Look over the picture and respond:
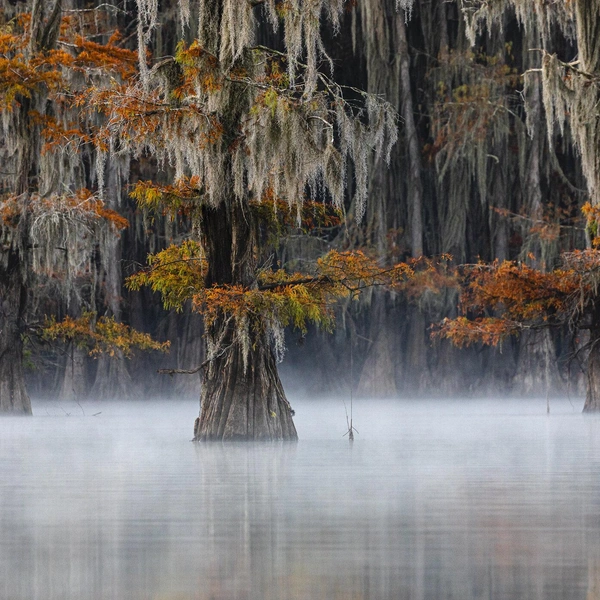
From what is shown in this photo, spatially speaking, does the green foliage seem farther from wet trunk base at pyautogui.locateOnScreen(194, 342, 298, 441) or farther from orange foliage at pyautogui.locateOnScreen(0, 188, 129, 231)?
orange foliage at pyautogui.locateOnScreen(0, 188, 129, 231)

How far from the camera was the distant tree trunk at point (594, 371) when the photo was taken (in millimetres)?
20812

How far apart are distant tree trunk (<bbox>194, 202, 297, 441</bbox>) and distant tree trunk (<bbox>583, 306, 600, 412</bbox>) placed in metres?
7.49

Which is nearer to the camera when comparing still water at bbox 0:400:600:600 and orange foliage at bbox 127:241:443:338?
still water at bbox 0:400:600:600

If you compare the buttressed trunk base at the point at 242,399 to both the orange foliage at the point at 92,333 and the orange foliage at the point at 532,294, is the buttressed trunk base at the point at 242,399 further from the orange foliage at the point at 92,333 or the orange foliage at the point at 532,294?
the orange foliage at the point at 92,333

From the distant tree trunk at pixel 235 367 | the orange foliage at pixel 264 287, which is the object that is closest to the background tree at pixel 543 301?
the orange foliage at pixel 264 287

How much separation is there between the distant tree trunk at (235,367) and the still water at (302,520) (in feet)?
1.48

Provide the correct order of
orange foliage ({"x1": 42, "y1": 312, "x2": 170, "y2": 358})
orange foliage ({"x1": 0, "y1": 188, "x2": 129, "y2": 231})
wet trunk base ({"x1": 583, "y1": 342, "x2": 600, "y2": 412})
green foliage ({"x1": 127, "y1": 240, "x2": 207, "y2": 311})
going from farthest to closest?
orange foliage ({"x1": 42, "y1": 312, "x2": 170, "y2": 358}) < wet trunk base ({"x1": 583, "y1": 342, "x2": 600, "y2": 412}) < orange foliage ({"x1": 0, "y1": 188, "x2": 129, "y2": 231}) < green foliage ({"x1": 127, "y1": 240, "x2": 207, "y2": 311})

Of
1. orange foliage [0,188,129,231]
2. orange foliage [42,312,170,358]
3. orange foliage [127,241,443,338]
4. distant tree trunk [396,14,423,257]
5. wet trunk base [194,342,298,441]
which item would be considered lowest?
wet trunk base [194,342,298,441]

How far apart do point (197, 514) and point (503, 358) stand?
21.2 metres

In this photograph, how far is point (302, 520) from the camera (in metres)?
7.48

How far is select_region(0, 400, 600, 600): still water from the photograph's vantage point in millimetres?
5469

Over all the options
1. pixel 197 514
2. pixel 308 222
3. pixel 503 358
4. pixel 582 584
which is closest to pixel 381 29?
pixel 503 358

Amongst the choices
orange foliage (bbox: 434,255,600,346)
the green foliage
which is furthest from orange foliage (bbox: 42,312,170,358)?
the green foliage

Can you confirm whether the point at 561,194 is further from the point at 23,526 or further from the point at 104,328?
the point at 23,526
